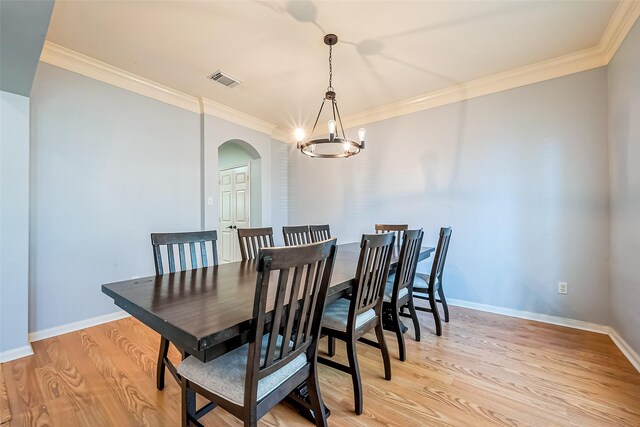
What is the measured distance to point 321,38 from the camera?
2.31 meters

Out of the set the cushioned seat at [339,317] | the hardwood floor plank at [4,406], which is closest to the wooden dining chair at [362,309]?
the cushioned seat at [339,317]

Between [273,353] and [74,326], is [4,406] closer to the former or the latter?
[74,326]

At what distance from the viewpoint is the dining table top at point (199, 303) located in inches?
35.9

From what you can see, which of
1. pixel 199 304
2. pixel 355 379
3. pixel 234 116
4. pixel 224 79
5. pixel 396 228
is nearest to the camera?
pixel 199 304

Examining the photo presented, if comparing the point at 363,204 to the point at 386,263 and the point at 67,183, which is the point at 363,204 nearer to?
the point at 386,263

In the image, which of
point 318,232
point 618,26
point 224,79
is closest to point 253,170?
point 224,79

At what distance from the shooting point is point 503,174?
2959mm

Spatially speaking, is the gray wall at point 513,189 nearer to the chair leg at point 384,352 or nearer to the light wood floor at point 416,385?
the light wood floor at point 416,385

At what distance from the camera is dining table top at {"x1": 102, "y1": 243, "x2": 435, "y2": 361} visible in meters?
0.91

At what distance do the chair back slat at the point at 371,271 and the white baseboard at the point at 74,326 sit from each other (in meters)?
2.70

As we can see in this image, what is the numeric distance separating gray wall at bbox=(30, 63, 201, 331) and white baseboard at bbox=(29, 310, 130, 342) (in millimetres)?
44

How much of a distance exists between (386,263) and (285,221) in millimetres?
3249

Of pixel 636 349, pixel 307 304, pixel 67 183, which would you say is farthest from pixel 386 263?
pixel 67 183

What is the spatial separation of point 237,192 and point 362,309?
3.93 meters
